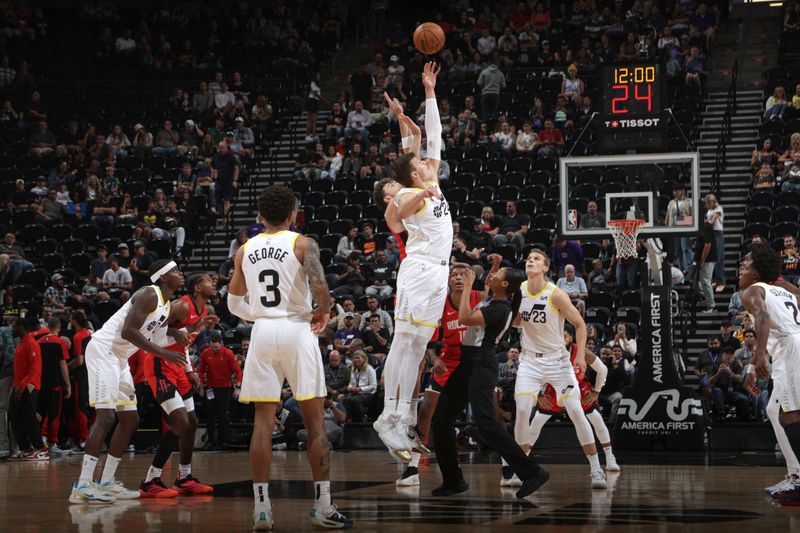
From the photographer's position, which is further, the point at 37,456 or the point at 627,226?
the point at 37,456

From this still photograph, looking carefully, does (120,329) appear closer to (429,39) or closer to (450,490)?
(450,490)

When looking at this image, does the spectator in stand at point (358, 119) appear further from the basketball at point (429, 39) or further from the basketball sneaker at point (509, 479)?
the basketball sneaker at point (509, 479)

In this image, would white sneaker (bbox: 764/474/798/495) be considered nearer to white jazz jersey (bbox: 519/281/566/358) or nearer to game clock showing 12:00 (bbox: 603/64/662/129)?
white jazz jersey (bbox: 519/281/566/358)

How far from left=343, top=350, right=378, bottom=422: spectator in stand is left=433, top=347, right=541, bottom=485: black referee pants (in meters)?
6.90

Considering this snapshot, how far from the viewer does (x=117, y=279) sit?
19.6 metres

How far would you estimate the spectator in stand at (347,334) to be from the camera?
16.8 metres

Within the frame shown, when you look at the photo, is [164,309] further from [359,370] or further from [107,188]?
[107,188]

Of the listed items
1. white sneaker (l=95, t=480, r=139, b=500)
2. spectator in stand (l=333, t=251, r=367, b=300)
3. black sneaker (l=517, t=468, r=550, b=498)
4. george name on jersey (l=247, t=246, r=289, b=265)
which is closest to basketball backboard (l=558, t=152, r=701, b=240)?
spectator in stand (l=333, t=251, r=367, b=300)

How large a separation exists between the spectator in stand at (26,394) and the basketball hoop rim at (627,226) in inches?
325

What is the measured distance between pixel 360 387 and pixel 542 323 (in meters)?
6.30

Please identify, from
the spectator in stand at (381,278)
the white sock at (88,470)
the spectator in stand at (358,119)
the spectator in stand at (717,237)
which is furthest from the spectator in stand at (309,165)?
the white sock at (88,470)

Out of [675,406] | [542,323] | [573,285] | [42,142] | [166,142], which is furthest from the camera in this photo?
[42,142]

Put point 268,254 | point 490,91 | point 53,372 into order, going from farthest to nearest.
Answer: point 490,91, point 53,372, point 268,254

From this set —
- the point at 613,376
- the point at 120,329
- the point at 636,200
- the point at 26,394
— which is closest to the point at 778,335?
the point at 120,329
